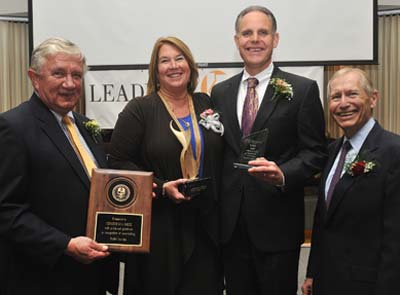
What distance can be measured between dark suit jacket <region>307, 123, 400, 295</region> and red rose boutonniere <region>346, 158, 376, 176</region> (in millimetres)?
20

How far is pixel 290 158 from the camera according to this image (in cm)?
267

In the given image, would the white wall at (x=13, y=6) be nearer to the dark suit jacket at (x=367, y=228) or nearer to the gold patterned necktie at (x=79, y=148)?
the gold patterned necktie at (x=79, y=148)

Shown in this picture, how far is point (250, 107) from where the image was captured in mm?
2689

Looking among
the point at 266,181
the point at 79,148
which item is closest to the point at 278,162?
the point at 266,181

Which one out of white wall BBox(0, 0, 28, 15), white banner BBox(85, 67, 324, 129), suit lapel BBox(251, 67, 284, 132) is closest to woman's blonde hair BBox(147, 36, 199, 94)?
suit lapel BBox(251, 67, 284, 132)

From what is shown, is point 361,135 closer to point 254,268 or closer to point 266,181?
point 266,181

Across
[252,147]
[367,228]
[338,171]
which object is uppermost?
[252,147]

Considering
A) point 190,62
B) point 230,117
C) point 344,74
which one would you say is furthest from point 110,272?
point 344,74

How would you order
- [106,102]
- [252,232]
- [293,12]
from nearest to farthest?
1. [252,232]
2. [293,12]
3. [106,102]

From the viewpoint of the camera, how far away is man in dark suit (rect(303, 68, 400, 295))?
214 cm

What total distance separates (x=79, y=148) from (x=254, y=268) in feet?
3.67

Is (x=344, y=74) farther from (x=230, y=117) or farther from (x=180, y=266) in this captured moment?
(x=180, y=266)

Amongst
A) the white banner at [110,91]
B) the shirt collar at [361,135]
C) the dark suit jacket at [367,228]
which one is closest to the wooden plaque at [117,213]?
the dark suit jacket at [367,228]

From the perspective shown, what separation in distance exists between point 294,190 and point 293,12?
266 centimetres
